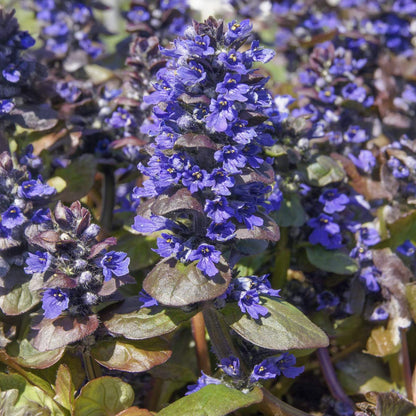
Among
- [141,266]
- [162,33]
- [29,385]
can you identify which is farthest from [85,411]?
[162,33]

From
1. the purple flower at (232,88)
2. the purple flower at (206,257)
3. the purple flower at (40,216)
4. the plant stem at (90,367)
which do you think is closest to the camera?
the purple flower at (232,88)

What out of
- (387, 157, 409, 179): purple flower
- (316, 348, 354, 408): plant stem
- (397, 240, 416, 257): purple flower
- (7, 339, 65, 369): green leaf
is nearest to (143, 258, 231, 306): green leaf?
(7, 339, 65, 369): green leaf

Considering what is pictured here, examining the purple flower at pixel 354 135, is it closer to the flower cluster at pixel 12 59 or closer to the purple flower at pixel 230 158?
the purple flower at pixel 230 158

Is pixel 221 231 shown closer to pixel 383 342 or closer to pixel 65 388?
pixel 65 388

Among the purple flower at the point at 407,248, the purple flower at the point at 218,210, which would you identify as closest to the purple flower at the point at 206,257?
the purple flower at the point at 218,210

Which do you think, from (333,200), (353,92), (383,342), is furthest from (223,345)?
(353,92)

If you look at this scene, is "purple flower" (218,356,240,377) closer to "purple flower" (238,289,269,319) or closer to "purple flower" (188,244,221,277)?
"purple flower" (238,289,269,319)
